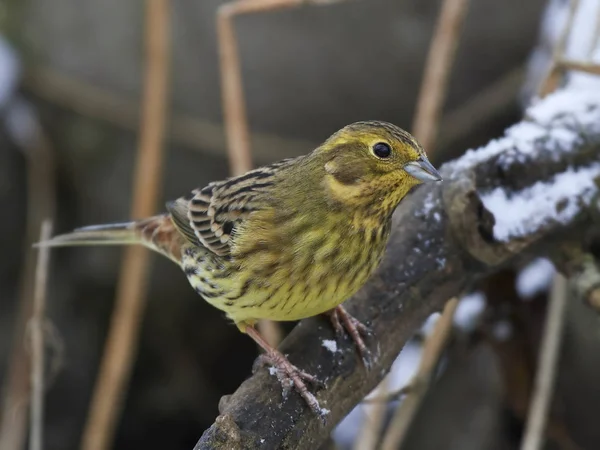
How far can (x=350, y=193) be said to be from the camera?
6.73 feet

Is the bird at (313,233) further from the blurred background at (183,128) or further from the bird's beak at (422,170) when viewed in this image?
the blurred background at (183,128)

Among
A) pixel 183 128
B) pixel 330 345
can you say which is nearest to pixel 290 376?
pixel 330 345

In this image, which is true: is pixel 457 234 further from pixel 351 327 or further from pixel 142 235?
pixel 142 235

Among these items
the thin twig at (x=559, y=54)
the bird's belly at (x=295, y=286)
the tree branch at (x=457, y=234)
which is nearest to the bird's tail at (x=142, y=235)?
the bird's belly at (x=295, y=286)

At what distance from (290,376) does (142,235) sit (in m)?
0.99

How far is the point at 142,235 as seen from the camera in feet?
8.77

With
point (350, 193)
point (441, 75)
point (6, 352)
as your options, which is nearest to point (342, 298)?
point (350, 193)

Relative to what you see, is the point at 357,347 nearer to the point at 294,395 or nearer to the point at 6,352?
the point at 294,395

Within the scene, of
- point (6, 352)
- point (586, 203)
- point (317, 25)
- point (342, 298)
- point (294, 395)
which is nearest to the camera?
point (294, 395)

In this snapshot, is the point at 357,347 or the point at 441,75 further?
the point at 441,75

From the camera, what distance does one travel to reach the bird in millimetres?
1963

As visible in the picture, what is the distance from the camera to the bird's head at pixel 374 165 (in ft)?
6.34

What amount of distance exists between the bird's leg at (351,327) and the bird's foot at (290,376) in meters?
0.15

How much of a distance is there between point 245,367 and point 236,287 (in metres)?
1.90
